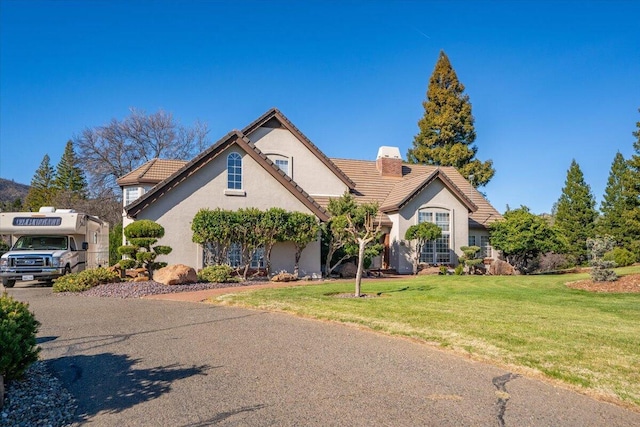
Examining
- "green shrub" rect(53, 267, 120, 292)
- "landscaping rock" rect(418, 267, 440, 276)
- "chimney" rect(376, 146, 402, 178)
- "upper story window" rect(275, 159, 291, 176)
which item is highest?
"chimney" rect(376, 146, 402, 178)

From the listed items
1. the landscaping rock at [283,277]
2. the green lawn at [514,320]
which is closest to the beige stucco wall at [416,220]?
the landscaping rock at [283,277]

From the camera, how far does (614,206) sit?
39812 mm

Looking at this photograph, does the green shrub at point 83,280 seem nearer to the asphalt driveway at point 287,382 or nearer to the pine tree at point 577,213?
the asphalt driveway at point 287,382

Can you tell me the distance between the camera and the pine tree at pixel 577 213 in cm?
3922

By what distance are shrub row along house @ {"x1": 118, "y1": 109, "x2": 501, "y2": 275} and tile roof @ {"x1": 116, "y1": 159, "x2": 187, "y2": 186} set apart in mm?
51

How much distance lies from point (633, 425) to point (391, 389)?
A: 2.40 metres

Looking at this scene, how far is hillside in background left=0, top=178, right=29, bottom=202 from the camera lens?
3347 inches

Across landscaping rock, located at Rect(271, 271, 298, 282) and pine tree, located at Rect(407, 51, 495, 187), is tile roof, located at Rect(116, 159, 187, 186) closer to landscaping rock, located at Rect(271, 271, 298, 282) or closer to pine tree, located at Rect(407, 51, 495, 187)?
landscaping rock, located at Rect(271, 271, 298, 282)

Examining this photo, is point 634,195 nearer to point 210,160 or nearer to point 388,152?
point 388,152

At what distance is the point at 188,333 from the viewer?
8.35m

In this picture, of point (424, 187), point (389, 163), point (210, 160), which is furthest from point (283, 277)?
point (389, 163)

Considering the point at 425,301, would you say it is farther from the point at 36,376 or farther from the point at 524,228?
the point at 524,228

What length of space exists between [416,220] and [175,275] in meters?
13.3

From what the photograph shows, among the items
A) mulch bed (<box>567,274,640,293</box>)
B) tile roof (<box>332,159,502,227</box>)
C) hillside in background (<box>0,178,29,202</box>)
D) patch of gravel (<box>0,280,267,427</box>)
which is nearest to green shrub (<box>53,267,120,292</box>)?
patch of gravel (<box>0,280,267,427</box>)
